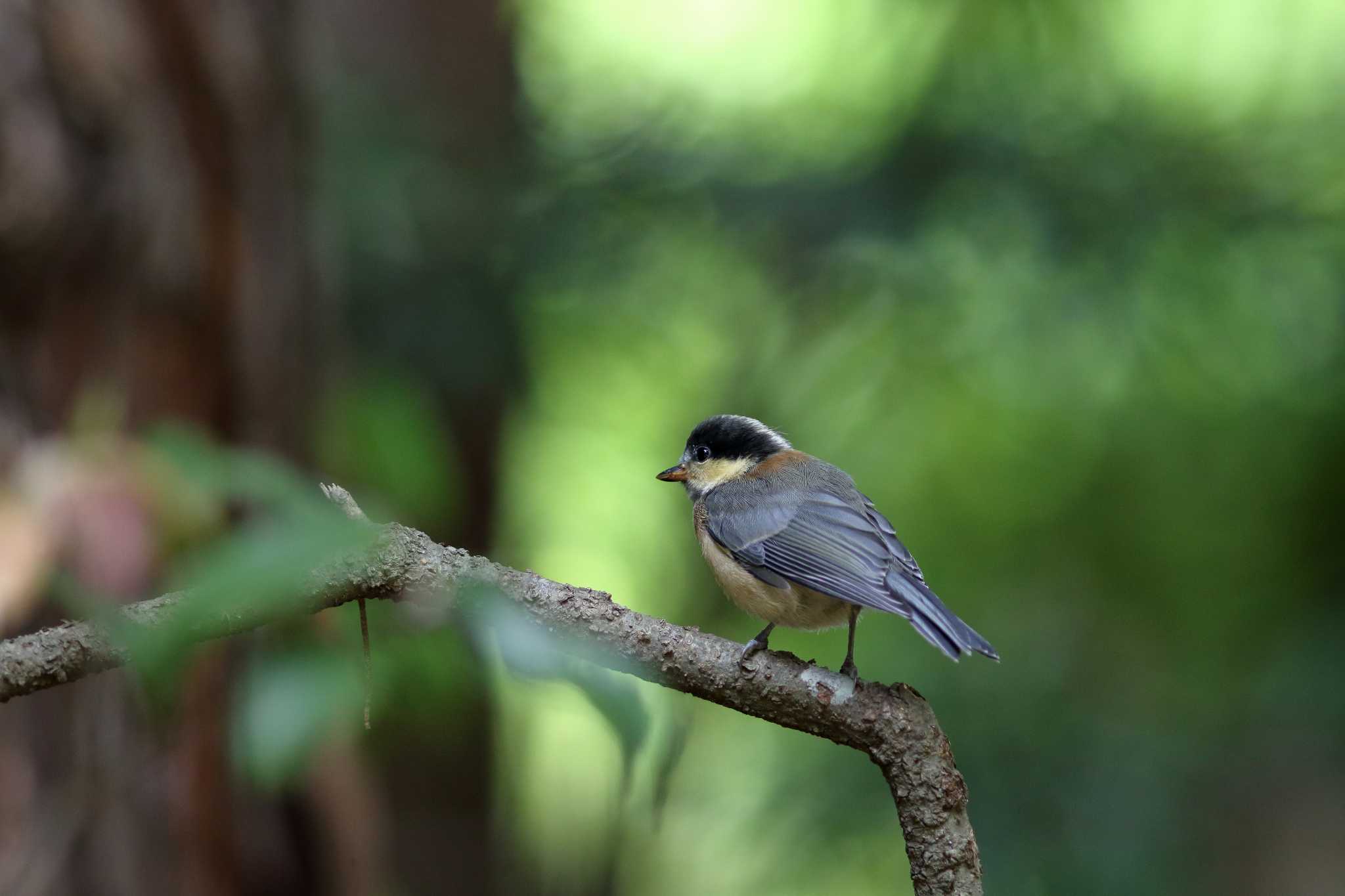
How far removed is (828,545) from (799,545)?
0.18 ft

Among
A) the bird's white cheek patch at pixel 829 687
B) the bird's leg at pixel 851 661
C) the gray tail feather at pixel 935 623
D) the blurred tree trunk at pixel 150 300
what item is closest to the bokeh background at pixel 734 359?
the blurred tree trunk at pixel 150 300

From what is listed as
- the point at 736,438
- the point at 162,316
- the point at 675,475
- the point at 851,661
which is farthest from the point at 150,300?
the point at 851,661

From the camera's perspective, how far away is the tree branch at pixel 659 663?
1.08 meters

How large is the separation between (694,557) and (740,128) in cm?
171

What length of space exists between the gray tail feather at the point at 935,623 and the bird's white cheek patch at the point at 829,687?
10.9 inches

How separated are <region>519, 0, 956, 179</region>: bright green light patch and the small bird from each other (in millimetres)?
1623

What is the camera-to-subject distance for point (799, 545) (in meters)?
2.24

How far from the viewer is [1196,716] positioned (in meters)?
3.92

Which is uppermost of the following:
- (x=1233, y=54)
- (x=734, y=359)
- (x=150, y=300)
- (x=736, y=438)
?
(x=1233, y=54)

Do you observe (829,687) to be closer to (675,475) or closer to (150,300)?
(675,475)

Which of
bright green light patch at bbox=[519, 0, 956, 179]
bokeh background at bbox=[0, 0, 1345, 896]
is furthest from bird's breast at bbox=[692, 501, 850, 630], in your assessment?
bright green light patch at bbox=[519, 0, 956, 179]

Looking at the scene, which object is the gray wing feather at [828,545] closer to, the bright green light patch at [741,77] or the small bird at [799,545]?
the small bird at [799,545]

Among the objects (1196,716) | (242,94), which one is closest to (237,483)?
(242,94)

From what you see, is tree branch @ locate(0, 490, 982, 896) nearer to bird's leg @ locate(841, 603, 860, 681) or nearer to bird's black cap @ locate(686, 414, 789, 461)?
bird's leg @ locate(841, 603, 860, 681)
